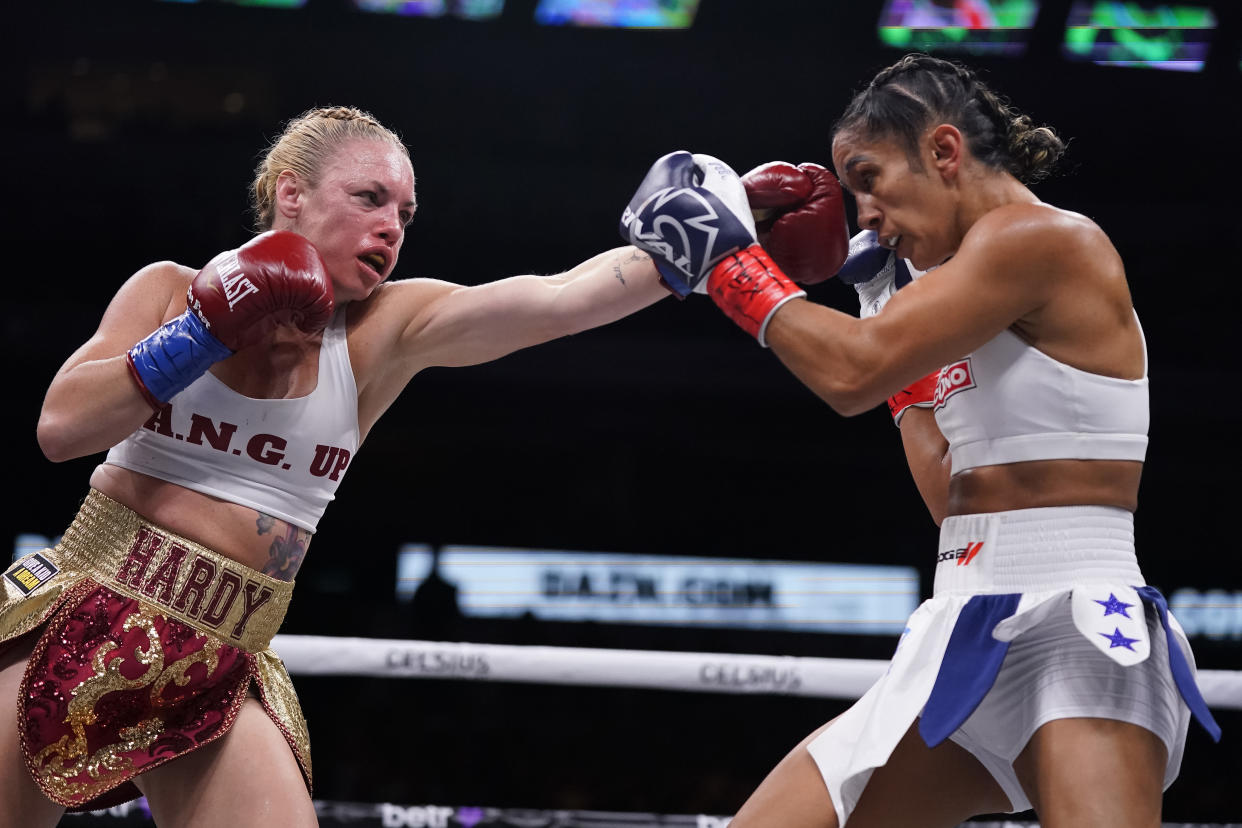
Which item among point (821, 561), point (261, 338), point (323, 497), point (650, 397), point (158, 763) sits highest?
point (261, 338)

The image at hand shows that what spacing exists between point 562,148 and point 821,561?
307 centimetres

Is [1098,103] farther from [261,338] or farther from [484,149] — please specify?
[261,338]

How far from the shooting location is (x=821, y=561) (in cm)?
774

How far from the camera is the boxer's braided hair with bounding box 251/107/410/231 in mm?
2156

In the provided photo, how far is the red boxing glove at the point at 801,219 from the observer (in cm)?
214

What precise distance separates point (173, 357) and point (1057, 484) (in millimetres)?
1288

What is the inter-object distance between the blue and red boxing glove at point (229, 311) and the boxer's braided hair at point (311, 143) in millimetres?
295

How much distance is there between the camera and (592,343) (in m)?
7.25

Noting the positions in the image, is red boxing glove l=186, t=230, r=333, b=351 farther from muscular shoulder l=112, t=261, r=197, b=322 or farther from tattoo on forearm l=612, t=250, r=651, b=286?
tattoo on forearm l=612, t=250, r=651, b=286

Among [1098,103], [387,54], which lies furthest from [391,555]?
[1098,103]

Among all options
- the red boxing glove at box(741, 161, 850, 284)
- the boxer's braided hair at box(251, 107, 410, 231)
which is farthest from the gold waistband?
the red boxing glove at box(741, 161, 850, 284)

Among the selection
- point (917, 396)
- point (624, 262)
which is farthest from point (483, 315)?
point (917, 396)

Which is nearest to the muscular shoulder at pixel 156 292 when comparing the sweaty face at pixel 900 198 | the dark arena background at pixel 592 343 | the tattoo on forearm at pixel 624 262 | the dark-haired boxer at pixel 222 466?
the dark-haired boxer at pixel 222 466

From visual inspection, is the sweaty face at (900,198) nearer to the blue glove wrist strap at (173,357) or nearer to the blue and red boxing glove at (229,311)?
the blue and red boxing glove at (229,311)
